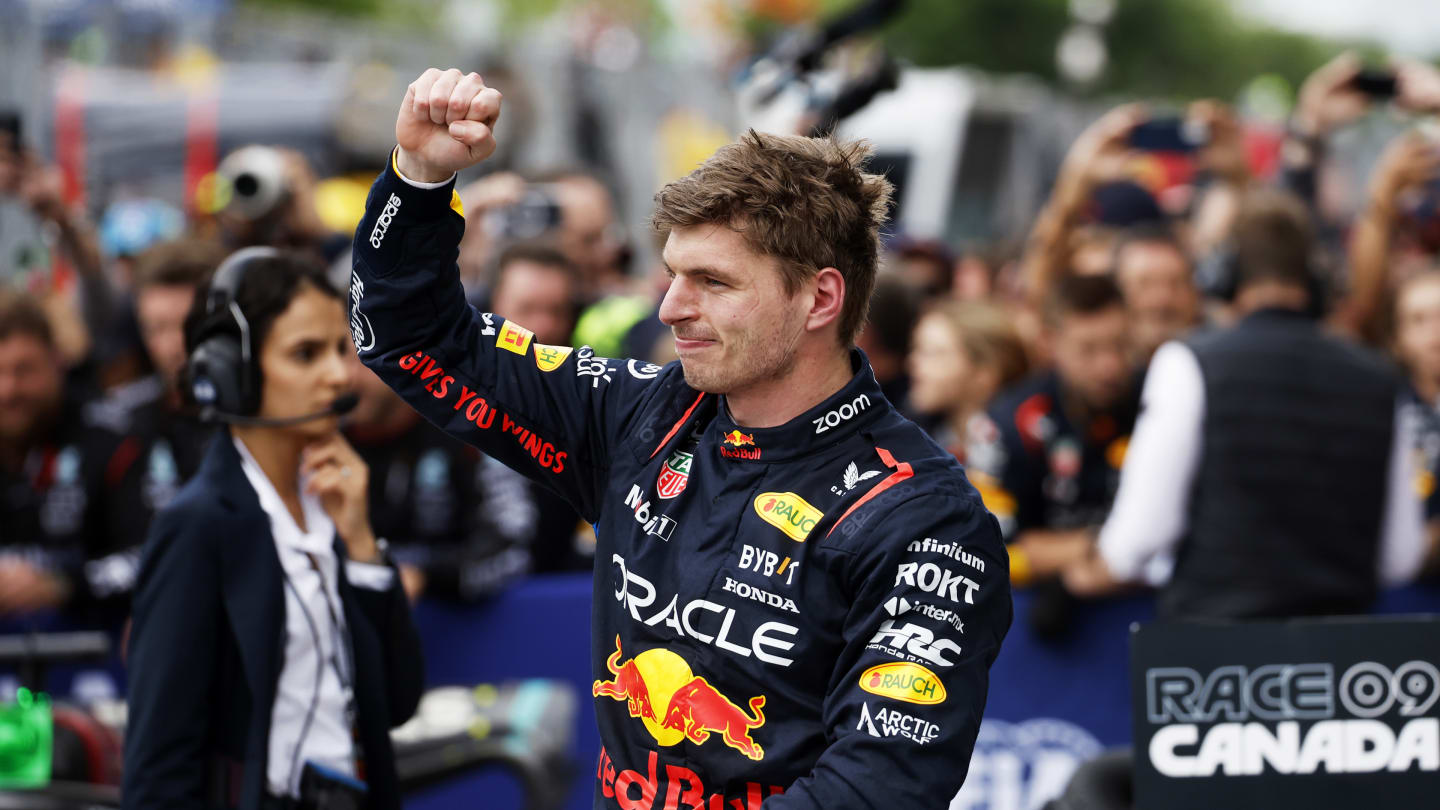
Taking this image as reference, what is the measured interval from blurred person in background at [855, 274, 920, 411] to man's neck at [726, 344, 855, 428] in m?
3.51

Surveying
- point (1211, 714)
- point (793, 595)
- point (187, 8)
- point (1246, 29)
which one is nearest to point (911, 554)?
point (793, 595)

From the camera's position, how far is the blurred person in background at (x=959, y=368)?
582 centimetres

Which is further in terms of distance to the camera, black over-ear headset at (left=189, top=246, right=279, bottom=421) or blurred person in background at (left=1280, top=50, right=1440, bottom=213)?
blurred person in background at (left=1280, top=50, right=1440, bottom=213)

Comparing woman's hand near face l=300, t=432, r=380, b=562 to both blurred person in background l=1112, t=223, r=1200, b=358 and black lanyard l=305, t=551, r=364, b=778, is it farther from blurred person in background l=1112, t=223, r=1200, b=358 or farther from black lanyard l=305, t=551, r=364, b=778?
blurred person in background l=1112, t=223, r=1200, b=358

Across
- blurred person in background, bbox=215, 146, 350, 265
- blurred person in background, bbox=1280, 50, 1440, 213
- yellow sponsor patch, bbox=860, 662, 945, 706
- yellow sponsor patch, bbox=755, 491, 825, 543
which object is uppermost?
blurred person in background, bbox=1280, 50, 1440, 213

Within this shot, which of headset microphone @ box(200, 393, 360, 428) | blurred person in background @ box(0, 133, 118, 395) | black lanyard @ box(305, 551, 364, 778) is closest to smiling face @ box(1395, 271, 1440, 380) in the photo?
headset microphone @ box(200, 393, 360, 428)

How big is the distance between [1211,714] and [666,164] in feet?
47.6

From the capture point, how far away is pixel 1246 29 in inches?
2591

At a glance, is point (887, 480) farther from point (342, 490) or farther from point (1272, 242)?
point (1272, 242)

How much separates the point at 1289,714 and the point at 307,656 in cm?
200

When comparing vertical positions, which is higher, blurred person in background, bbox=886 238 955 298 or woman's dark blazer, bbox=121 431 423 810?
blurred person in background, bbox=886 238 955 298

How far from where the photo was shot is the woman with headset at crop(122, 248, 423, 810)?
2.96m

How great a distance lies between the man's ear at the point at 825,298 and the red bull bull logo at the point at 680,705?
0.59 meters

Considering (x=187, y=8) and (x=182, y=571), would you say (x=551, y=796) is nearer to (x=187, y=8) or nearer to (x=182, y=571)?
(x=182, y=571)
